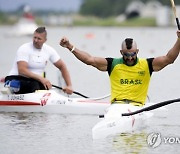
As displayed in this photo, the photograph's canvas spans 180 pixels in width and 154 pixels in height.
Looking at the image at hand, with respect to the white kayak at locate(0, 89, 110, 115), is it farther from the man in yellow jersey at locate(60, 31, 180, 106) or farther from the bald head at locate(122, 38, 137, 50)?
the bald head at locate(122, 38, 137, 50)

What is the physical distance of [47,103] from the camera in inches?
785

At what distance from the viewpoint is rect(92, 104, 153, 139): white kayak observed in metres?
16.0

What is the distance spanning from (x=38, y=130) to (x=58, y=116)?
215cm

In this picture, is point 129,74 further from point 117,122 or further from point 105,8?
point 105,8

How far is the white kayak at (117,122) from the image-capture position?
16031mm

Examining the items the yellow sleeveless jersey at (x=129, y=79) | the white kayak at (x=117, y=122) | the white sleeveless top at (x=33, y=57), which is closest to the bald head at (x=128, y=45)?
the yellow sleeveless jersey at (x=129, y=79)

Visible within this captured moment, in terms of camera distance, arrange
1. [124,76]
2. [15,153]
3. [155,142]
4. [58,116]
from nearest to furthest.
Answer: [15,153]
[155,142]
[124,76]
[58,116]

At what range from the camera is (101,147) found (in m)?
15.5

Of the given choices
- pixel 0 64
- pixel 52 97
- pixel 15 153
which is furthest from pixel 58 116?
pixel 0 64

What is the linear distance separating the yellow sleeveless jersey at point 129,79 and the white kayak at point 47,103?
8.61ft

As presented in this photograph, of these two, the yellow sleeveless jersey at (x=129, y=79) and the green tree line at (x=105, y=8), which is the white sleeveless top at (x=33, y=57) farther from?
the green tree line at (x=105, y=8)

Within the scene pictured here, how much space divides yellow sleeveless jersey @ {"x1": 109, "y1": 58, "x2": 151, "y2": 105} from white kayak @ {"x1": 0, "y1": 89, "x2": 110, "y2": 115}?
263cm

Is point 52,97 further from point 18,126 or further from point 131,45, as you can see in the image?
point 131,45

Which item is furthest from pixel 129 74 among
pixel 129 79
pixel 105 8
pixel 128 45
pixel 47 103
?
pixel 105 8
